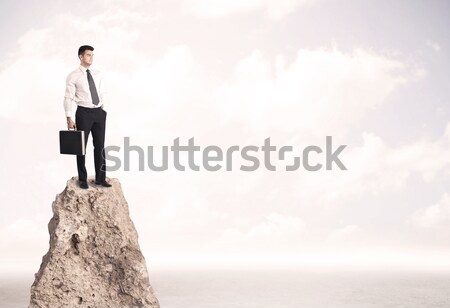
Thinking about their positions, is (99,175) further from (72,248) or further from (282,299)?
(282,299)

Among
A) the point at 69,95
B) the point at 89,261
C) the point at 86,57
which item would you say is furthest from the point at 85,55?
the point at 89,261

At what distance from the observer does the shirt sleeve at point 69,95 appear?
35.0 ft

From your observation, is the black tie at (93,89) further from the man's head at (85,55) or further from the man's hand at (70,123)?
the man's hand at (70,123)

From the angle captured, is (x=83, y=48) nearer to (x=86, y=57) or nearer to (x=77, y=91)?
(x=86, y=57)

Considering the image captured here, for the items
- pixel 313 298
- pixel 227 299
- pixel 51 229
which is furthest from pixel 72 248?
pixel 313 298

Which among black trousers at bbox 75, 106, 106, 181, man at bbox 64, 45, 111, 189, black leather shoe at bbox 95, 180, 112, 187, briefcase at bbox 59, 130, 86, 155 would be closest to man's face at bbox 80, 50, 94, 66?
man at bbox 64, 45, 111, 189

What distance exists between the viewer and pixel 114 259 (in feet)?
34.9

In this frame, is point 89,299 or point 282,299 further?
point 282,299

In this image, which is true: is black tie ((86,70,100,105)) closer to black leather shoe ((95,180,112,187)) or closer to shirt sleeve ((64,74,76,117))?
shirt sleeve ((64,74,76,117))

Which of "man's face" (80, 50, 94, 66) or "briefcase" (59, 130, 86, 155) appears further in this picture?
"man's face" (80, 50, 94, 66)

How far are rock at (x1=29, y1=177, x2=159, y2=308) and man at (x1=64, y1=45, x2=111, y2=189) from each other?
0.44 m

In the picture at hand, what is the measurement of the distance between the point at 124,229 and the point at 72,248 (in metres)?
0.97

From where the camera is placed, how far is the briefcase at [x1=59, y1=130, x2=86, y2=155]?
1051cm

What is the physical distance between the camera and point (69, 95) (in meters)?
10.7
